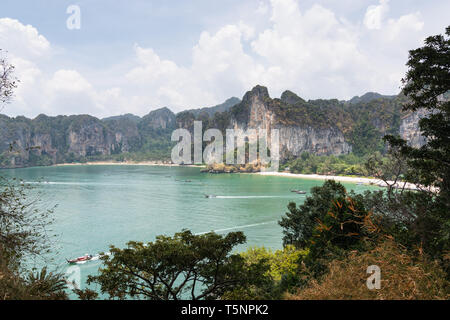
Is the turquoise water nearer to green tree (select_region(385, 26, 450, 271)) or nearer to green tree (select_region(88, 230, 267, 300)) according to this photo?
green tree (select_region(88, 230, 267, 300))

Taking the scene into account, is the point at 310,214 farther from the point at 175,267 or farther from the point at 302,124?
the point at 302,124

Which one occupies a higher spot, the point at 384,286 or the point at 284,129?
the point at 284,129

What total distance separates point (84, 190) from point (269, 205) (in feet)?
97.3

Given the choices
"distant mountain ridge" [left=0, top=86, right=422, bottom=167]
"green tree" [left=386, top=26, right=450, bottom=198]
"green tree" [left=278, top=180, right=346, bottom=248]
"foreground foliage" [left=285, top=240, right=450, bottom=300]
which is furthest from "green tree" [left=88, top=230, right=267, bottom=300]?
"distant mountain ridge" [left=0, top=86, right=422, bottom=167]

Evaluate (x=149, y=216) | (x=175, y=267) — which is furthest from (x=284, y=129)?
(x=175, y=267)

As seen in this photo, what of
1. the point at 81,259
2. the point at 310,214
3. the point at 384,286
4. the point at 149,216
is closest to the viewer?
the point at 384,286

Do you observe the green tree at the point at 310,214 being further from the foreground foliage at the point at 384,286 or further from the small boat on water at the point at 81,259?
the small boat on water at the point at 81,259

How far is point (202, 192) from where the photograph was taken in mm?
43781

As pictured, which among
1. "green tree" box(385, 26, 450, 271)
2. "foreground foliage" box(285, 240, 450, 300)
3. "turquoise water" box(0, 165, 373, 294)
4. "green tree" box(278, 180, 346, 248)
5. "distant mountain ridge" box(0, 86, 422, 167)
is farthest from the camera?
"distant mountain ridge" box(0, 86, 422, 167)

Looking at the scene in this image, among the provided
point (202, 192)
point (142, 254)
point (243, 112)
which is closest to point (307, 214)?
point (142, 254)

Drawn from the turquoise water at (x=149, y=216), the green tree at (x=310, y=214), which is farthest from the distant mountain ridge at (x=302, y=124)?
the green tree at (x=310, y=214)

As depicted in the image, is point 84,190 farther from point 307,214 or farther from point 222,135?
point 222,135

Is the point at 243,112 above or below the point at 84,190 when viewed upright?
above

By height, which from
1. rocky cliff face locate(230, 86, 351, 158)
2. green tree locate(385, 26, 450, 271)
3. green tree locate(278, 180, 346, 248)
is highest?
rocky cliff face locate(230, 86, 351, 158)
